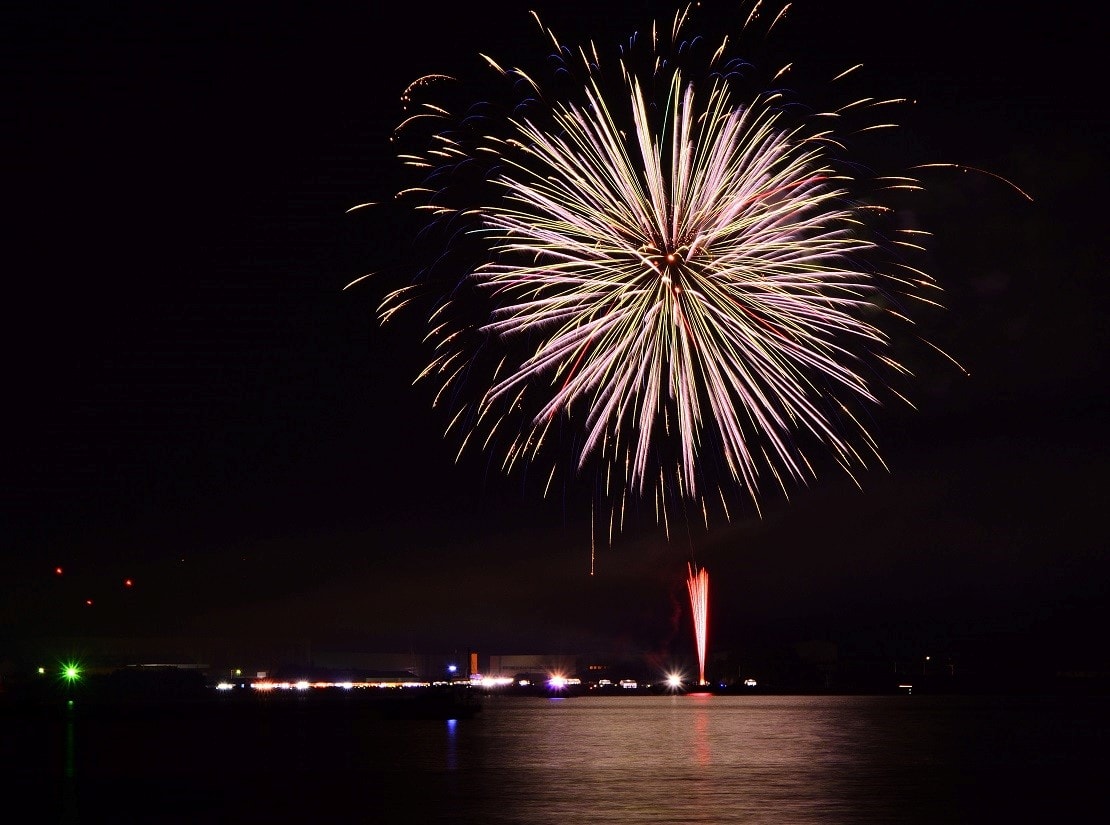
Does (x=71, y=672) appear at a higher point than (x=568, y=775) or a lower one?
lower

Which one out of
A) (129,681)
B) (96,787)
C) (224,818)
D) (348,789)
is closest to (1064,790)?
(348,789)

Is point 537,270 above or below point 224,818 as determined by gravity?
above

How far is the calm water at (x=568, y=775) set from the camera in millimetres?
29781

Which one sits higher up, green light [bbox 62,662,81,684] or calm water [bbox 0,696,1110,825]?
calm water [bbox 0,696,1110,825]

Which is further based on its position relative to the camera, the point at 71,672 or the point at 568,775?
the point at 71,672

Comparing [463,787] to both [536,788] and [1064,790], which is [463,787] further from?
[1064,790]

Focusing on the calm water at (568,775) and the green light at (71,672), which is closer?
the calm water at (568,775)

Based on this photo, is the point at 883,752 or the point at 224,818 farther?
the point at 883,752

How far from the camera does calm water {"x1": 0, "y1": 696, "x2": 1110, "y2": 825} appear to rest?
29.8 meters

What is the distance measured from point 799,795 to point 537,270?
1677 centimetres

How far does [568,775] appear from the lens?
39875 mm

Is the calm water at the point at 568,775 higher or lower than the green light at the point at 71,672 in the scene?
higher

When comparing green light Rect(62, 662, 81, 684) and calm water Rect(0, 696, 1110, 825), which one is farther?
green light Rect(62, 662, 81, 684)

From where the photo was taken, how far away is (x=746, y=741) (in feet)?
195
